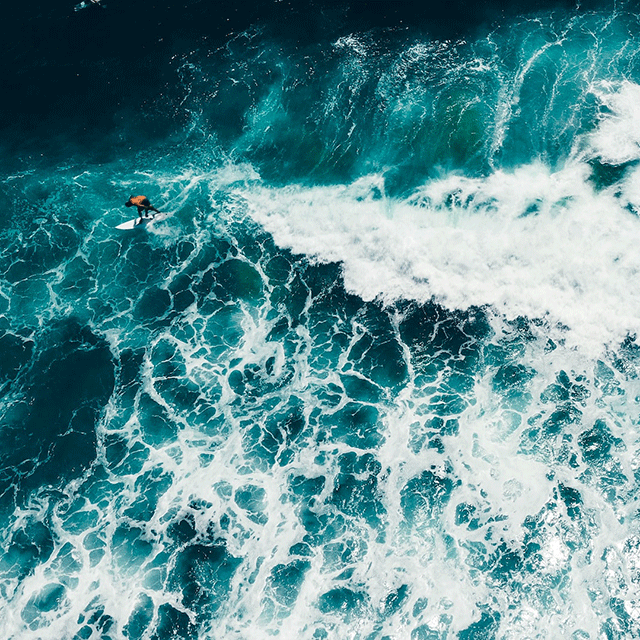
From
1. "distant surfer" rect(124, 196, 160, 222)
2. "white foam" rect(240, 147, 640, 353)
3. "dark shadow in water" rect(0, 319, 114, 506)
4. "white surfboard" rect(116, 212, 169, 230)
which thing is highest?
"distant surfer" rect(124, 196, 160, 222)

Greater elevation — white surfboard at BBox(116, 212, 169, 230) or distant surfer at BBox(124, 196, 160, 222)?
distant surfer at BBox(124, 196, 160, 222)

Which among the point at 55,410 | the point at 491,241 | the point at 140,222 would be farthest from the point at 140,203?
the point at 491,241

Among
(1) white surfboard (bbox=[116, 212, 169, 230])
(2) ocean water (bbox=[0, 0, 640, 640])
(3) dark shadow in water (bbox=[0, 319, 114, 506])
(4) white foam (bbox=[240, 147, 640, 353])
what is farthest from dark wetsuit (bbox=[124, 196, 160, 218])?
(3) dark shadow in water (bbox=[0, 319, 114, 506])

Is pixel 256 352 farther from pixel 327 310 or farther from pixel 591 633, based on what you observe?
pixel 591 633

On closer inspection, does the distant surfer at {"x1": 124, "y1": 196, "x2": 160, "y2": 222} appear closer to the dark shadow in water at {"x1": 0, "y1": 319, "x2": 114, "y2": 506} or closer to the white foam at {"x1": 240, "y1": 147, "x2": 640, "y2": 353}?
the white foam at {"x1": 240, "y1": 147, "x2": 640, "y2": 353}

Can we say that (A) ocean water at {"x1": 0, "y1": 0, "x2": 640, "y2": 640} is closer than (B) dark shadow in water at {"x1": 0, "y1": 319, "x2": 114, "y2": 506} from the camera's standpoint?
Yes

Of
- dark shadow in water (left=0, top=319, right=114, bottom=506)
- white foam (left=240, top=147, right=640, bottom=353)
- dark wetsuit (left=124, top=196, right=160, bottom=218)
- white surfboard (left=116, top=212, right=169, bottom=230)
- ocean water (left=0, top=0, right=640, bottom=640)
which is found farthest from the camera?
white surfboard (left=116, top=212, right=169, bottom=230)

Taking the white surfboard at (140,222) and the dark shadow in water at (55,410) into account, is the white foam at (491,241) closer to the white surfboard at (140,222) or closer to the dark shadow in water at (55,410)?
the white surfboard at (140,222)

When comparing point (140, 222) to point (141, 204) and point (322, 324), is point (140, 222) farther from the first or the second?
point (322, 324)
